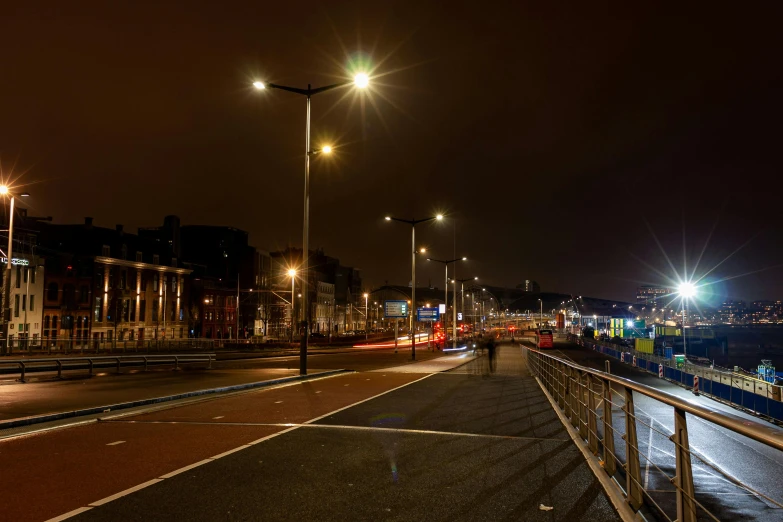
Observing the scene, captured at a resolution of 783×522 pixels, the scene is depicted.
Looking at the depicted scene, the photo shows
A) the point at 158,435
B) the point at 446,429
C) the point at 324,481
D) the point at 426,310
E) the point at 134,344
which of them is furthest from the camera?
the point at 426,310

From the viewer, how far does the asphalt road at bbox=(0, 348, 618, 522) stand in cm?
584

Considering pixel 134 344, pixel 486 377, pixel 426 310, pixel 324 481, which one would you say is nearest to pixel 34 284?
pixel 134 344

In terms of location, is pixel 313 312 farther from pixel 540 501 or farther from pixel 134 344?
pixel 540 501

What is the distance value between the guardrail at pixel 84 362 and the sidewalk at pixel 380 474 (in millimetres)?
12021

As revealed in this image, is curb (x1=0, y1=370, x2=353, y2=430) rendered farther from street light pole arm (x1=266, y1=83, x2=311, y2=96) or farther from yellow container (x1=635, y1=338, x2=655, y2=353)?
yellow container (x1=635, y1=338, x2=655, y2=353)

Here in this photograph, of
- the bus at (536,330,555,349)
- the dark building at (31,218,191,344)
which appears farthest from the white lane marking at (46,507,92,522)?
the bus at (536,330,555,349)

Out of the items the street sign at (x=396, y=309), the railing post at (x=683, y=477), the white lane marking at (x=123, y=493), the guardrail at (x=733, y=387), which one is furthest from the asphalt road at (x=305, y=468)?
the street sign at (x=396, y=309)

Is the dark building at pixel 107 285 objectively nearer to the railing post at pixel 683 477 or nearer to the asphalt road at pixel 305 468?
the asphalt road at pixel 305 468

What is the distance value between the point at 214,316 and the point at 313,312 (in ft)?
106

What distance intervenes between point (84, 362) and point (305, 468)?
83.2 feet

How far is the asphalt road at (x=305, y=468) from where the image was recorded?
5.84 metres

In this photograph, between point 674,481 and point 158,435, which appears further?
point 158,435

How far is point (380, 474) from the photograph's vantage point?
729 centimetres

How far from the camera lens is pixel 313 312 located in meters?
124
